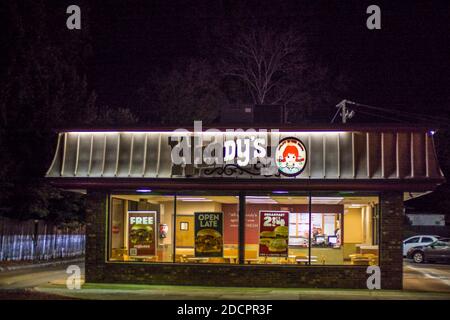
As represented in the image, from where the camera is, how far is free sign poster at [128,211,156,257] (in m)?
22.9

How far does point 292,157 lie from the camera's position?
2150cm

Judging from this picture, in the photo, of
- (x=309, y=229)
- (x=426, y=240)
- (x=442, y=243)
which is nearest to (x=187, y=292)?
(x=309, y=229)

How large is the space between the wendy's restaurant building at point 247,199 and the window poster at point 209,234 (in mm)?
31

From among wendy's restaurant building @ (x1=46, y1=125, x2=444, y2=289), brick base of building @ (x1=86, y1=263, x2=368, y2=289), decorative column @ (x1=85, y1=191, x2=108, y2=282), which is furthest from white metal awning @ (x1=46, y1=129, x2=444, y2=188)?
brick base of building @ (x1=86, y1=263, x2=368, y2=289)

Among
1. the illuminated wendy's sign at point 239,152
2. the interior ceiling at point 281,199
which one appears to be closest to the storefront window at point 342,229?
the interior ceiling at point 281,199

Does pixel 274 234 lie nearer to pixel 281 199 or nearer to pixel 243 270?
pixel 281 199

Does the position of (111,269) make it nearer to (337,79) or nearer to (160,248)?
(160,248)

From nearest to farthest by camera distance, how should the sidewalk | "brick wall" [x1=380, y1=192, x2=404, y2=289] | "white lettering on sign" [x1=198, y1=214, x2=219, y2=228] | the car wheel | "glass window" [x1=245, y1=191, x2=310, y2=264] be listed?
1. the sidewalk
2. "brick wall" [x1=380, y1=192, x2=404, y2=289]
3. "glass window" [x1=245, y1=191, x2=310, y2=264]
4. "white lettering on sign" [x1=198, y1=214, x2=219, y2=228]
5. the car wheel

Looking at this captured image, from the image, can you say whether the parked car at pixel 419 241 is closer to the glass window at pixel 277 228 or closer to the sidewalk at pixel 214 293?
the glass window at pixel 277 228

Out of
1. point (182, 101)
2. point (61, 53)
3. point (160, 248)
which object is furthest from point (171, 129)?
point (182, 101)

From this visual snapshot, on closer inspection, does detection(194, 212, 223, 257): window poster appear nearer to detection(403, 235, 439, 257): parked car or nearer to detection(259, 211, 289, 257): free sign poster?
detection(259, 211, 289, 257): free sign poster

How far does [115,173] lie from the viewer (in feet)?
72.3

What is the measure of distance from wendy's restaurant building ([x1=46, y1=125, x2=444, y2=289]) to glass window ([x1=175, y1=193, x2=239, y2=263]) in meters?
0.03

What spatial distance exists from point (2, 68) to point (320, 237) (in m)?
18.8
